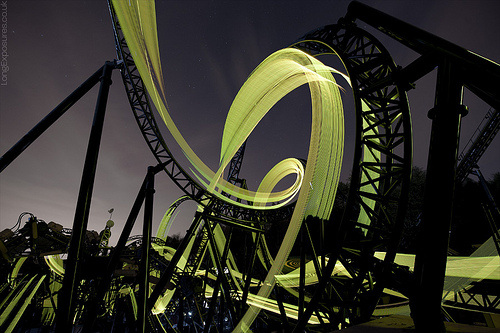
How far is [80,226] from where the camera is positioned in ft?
15.4

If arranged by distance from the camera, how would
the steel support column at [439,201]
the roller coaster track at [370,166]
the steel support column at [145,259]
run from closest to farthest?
the steel support column at [439,201] → the roller coaster track at [370,166] → the steel support column at [145,259]

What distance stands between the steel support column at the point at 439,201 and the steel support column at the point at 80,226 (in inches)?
239

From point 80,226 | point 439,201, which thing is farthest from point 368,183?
point 80,226

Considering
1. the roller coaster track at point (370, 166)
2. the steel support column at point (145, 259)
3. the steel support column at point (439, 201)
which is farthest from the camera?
the steel support column at point (145, 259)

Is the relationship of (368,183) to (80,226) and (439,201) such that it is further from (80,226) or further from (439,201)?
(80,226)

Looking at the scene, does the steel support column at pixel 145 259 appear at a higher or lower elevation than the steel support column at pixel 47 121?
lower

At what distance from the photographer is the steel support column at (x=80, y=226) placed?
4.40 metres

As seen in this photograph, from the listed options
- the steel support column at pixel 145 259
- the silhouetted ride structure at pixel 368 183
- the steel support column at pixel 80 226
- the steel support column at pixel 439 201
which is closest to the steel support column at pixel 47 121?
the silhouetted ride structure at pixel 368 183

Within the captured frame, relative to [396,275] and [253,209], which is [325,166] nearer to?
[253,209]

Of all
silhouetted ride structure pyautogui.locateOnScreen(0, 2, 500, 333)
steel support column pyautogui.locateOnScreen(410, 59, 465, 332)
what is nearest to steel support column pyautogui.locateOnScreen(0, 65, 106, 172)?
silhouetted ride structure pyautogui.locateOnScreen(0, 2, 500, 333)

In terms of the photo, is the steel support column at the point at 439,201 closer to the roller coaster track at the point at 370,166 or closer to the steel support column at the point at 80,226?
the roller coaster track at the point at 370,166

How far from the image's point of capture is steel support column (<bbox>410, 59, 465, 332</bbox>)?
289 centimetres

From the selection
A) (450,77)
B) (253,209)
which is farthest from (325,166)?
(450,77)

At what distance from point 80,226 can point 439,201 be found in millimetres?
6424
